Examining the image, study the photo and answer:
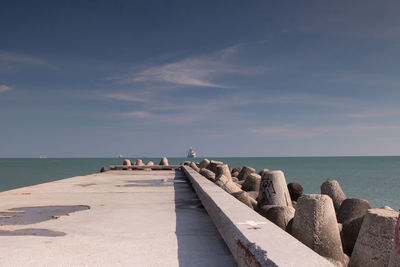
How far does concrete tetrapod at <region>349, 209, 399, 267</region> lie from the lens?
3559mm

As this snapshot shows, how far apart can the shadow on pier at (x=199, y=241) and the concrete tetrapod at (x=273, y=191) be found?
1426mm

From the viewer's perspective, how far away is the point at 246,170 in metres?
14.4

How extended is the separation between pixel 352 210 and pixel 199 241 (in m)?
3.76

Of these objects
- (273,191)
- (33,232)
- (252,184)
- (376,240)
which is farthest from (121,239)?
(252,184)

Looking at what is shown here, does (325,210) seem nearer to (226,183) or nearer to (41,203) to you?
(226,183)

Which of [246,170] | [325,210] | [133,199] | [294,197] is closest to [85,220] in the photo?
[133,199]

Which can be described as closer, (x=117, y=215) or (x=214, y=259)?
(x=214, y=259)

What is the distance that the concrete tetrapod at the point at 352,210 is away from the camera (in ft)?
21.7

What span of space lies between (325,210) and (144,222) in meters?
2.30

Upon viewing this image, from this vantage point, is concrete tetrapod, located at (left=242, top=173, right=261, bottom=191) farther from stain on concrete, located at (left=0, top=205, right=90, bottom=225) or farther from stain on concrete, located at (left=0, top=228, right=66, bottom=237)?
stain on concrete, located at (left=0, top=228, right=66, bottom=237)

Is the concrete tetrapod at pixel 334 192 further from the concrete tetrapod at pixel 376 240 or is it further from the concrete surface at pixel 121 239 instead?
the concrete tetrapod at pixel 376 240

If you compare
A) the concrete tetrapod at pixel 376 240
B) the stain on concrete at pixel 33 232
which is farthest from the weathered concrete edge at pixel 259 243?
the stain on concrete at pixel 33 232

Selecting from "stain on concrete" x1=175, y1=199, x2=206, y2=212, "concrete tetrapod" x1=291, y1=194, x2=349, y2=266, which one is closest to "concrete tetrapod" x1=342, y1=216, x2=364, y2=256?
"concrete tetrapod" x1=291, y1=194, x2=349, y2=266

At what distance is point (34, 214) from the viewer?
5766 millimetres
